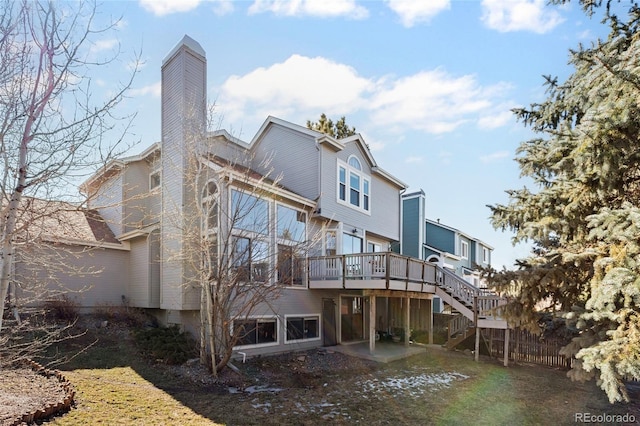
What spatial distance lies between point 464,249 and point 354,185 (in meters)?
12.6

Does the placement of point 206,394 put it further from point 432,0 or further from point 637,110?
point 432,0

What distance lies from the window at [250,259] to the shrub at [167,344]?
112 inches

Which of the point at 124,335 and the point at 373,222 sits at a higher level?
the point at 373,222

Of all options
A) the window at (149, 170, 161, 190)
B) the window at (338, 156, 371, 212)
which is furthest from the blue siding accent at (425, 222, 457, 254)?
the window at (149, 170, 161, 190)

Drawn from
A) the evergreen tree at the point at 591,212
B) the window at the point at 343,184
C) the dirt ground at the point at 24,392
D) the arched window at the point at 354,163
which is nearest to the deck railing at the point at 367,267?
the window at the point at 343,184

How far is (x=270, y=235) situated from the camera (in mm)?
12672

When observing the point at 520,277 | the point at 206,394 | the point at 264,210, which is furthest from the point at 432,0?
the point at 206,394

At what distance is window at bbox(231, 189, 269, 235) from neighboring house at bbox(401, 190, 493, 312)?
12.0 m

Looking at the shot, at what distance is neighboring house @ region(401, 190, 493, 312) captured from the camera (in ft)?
73.6

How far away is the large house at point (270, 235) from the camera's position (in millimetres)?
11117

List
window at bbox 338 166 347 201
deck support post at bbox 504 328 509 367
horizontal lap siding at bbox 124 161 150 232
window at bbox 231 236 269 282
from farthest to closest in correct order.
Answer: window at bbox 338 166 347 201 < horizontal lap siding at bbox 124 161 150 232 < deck support post at bbox 504 328 509 367 < window at bbox 231 236 269 282

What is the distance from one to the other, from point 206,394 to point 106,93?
6.38 meters

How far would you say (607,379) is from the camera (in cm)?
511

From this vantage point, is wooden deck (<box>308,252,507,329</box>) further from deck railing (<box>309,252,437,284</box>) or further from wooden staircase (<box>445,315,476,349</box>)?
wooden staircase (<box>445,315,476,349</box>)
